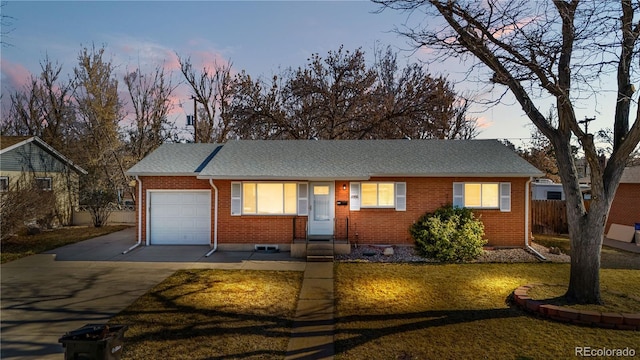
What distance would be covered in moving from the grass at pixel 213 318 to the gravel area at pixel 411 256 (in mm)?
3244

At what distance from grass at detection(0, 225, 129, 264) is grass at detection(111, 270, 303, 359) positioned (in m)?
7.39

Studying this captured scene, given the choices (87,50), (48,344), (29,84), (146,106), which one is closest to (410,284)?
(48,344)

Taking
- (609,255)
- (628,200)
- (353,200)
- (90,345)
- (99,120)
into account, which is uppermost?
(99,120)

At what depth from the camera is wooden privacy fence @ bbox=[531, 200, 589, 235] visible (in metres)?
17.5

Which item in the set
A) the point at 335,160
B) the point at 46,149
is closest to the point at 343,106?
the point at 335,160

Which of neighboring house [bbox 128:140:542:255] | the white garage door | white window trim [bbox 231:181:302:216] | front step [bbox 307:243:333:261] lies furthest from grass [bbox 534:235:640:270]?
the white garage door

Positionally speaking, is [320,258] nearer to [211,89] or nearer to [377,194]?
[377,194]

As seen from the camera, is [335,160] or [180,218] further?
[335,160]

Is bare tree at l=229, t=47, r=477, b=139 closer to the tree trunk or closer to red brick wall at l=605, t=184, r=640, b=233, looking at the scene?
red brick wall at l=605, t=184, r=640, b=233

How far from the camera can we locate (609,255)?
1252cm

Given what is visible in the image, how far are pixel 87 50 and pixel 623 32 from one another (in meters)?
29.9

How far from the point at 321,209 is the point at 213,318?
7034 millimetres

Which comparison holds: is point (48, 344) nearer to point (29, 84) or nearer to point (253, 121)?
point (253, 121)
